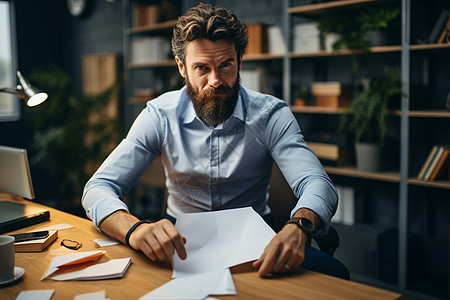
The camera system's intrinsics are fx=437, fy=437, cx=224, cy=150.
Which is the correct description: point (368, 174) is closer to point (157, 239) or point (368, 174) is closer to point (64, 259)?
point (157, 239)

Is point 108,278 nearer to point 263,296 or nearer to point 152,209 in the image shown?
point 263,296

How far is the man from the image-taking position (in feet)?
5.09

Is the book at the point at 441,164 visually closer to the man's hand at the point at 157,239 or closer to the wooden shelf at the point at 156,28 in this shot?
the man's hand at the point at 157,239

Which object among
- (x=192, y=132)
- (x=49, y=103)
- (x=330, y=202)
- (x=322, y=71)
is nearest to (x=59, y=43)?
(x=49, y=103)

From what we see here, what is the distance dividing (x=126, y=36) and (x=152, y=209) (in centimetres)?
176

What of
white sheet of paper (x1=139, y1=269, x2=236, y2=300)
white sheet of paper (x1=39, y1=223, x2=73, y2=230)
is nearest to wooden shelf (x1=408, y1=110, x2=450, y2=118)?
white sheet of paper (x1=139, y1=269, x2=236, y2=300)

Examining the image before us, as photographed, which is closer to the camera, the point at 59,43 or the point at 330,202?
the point at 330,202

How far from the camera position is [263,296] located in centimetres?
94

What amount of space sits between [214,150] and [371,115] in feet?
4.33

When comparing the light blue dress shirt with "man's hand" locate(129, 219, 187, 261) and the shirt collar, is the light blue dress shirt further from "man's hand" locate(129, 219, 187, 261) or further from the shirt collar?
"man's hand" locate(129, 219, 187, 261)

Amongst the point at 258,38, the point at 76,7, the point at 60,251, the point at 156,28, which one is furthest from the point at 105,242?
the point at 76,7

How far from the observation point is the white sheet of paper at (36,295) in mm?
937

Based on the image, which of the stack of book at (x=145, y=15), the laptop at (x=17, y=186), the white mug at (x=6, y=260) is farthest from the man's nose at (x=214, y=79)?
the stack of book at (x=145, y=15)

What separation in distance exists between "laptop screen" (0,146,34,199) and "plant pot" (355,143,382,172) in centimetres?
198
